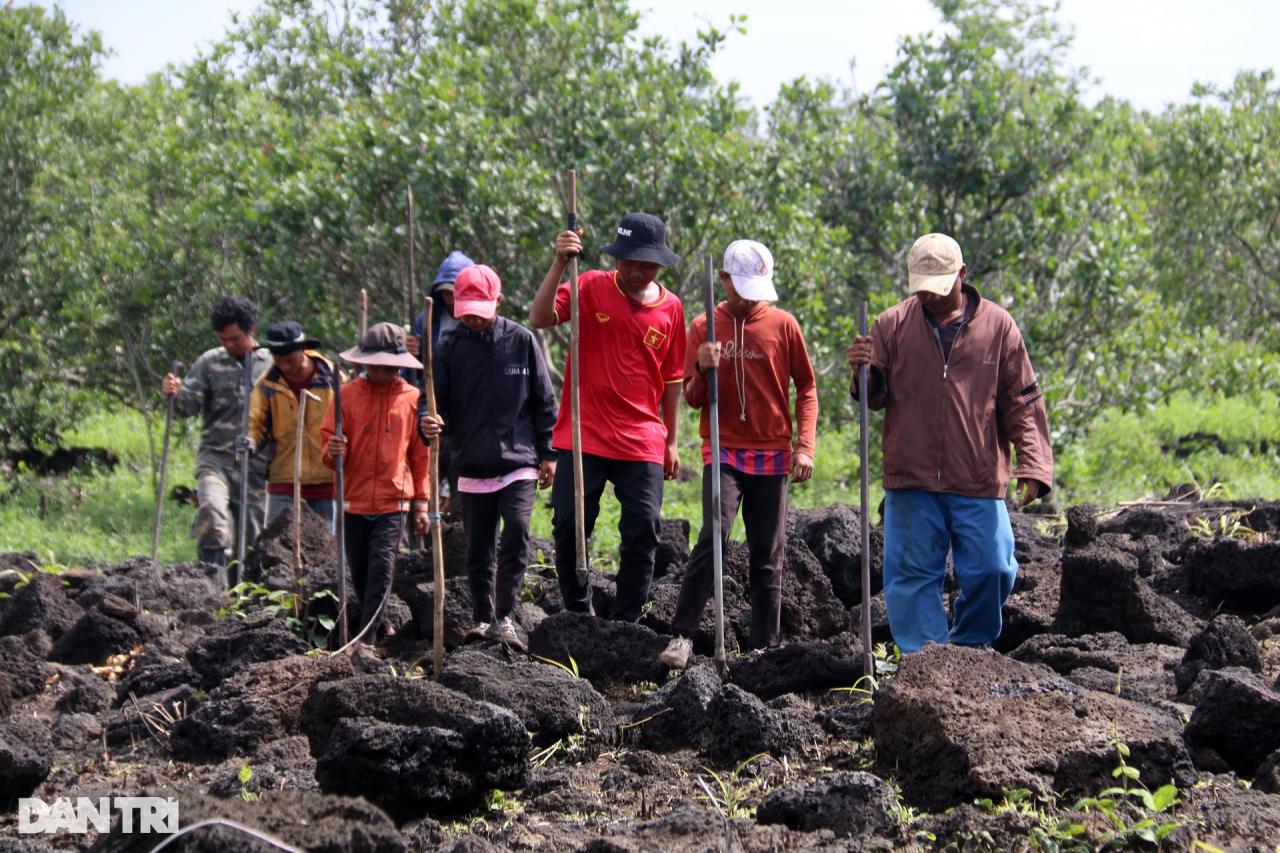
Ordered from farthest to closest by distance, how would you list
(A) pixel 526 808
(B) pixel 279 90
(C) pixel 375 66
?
(B) pixel 279 90 < (C) pixel 375 66 < (A) pixel 526 808

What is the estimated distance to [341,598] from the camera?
723 cm

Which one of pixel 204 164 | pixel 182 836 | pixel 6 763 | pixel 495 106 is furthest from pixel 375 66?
pixel 182 836

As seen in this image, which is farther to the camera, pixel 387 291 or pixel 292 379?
pixel 387 291

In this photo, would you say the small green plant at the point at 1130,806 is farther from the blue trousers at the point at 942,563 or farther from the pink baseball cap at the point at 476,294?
the pink baseball cap at the point at 476,294

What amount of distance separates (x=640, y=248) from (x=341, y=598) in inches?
83.8

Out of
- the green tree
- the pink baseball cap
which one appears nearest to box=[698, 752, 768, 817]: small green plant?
the pink baseball cap

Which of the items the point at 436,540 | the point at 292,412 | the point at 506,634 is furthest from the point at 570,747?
the point at 292,412

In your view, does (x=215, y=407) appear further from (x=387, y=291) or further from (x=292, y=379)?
(x=387, y=291)

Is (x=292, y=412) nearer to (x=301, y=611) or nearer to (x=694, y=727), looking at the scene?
(x=301, y=611)

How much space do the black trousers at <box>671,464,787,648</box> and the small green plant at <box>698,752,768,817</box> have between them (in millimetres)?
1576

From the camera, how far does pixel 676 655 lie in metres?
6.66

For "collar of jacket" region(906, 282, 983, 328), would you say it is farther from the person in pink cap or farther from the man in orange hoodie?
the person in pink cap

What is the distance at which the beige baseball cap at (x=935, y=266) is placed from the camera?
20.4ft

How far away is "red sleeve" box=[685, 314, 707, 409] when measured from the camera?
Result: 6.83 meters
